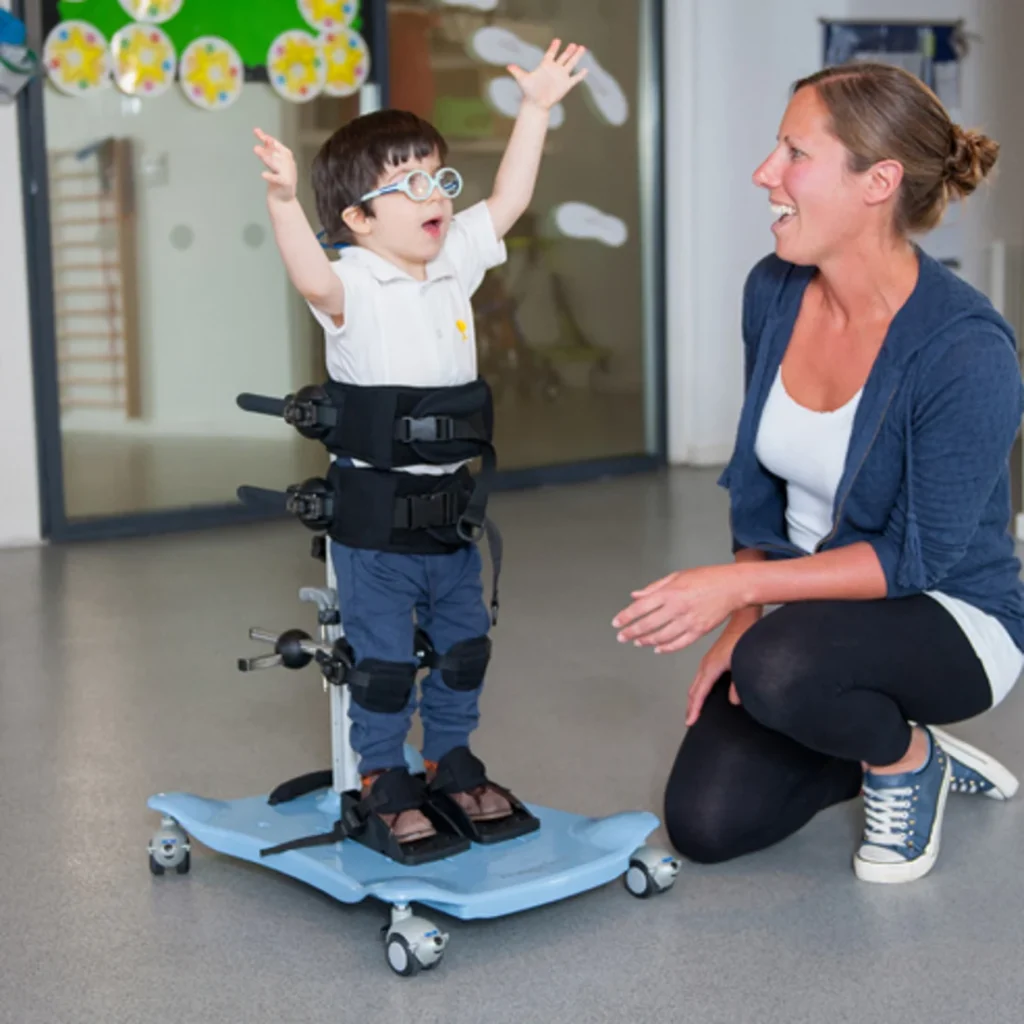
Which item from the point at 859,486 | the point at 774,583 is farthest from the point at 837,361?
the point at 774,583

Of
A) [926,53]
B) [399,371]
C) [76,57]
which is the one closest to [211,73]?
[76,57]

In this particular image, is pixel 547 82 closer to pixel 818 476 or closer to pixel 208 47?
pixel 818 476

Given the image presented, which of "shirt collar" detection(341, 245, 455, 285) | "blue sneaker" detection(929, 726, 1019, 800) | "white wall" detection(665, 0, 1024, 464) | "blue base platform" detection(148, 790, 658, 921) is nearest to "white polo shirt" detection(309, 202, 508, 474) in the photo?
"shirt collar" detection(341, 245, 455, 285)

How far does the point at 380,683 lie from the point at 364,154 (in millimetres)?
685

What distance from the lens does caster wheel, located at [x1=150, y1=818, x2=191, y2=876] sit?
2.28 meters

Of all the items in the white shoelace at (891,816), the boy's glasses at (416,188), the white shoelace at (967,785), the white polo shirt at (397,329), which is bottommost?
the white shoelace at (967,785)

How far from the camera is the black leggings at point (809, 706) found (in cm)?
215

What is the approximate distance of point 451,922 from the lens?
2.13 m

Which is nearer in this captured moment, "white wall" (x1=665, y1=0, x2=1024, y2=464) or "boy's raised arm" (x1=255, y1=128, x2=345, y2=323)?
"boy's raised arm" (x1=255, y1=128, x2=345, y2=323)

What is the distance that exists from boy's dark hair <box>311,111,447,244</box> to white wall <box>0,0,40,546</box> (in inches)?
108

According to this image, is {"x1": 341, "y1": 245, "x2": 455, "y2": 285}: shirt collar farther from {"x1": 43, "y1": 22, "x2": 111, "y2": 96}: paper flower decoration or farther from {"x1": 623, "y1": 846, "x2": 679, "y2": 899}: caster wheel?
{"x1": 43, "y1": 22, "x2": 111, "y2": 96}: paper flower decoration

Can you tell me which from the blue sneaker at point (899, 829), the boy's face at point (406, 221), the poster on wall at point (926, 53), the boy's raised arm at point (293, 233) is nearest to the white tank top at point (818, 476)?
the blue sneaker at point (899, 829)

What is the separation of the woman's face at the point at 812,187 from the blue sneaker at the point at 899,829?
0.72m

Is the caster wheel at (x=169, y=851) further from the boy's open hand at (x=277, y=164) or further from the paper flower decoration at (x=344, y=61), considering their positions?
the paper flower decoration at (x=344, y=61)
